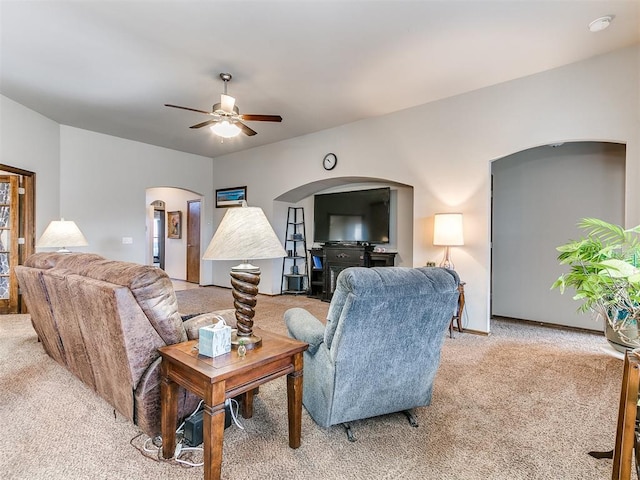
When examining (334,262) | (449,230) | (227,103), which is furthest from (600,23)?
(334,262)

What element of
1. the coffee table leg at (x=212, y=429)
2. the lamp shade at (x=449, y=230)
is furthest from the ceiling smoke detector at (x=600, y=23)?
the coffee table leg at (x=212, y=429)

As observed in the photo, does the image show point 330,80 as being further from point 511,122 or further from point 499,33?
point 511,122

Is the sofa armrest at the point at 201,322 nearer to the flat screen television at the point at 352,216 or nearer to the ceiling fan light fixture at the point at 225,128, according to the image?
the ceiling fan light fixture at the point at 225,128

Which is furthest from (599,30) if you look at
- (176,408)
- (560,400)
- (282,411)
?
(176,408)

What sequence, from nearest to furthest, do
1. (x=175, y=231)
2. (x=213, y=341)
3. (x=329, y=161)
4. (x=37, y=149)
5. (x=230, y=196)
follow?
(x=213, y=341), (x=37, y=149), (x=329, y=161), (x=230, y=196), (x=175, y=231)

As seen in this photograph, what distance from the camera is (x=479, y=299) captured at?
4.04m

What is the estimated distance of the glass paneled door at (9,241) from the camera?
15.1 feet

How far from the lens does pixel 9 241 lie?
465 centimetres

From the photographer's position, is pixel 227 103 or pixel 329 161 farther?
pixel 329 161

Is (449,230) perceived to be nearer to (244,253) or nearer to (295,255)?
(244,253)

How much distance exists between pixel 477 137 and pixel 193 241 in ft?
22.8

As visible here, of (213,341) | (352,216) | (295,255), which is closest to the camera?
(213,341)

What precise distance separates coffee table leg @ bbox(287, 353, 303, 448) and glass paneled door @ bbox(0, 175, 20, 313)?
16.8 feet

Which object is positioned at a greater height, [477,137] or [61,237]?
[477,137]
